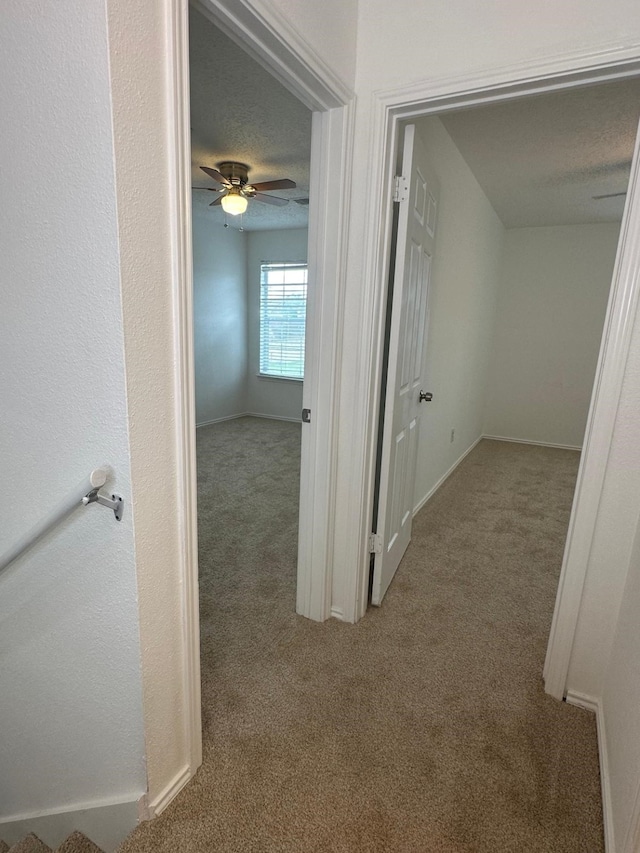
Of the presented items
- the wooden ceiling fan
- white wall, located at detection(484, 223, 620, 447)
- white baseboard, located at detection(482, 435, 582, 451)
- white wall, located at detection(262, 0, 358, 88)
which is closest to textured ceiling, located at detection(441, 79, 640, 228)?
white wall, located at detection(262, 0, 358, 88)

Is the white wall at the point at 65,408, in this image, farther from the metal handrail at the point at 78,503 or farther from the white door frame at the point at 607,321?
the white door frame at the point at 607,321

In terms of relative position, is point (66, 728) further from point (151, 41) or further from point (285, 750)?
point (151, 41)

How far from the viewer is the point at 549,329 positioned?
202 inches

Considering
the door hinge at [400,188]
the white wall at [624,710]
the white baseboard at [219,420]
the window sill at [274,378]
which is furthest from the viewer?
the window sill at [274,378]

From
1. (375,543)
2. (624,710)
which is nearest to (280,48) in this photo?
(375,543)

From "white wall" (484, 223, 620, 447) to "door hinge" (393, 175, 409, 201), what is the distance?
13.0 ft

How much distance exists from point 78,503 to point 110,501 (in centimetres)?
7

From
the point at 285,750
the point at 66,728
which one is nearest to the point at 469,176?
the point at 285,750

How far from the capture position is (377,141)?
65.0 inches

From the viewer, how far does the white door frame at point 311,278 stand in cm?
101

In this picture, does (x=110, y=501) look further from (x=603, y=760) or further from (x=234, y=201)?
(x=234, y=201)

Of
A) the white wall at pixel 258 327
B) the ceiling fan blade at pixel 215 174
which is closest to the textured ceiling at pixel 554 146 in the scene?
the ceiling fan blade at pixel 215 174

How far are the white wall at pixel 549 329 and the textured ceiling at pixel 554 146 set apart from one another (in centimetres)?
67

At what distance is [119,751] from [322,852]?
23.4 inches
